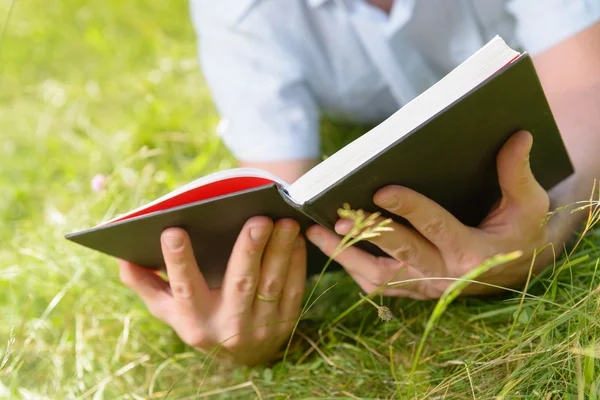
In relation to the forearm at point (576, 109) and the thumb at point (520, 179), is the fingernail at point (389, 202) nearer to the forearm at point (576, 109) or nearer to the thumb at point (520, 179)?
the thumb at point (520, 179)

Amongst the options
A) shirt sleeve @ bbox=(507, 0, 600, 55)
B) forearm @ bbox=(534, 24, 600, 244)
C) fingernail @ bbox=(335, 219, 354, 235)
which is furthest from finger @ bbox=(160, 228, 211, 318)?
shirt sleeve @ bbox=(507, 0, 600, 55)

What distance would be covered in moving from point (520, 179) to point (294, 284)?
404mm

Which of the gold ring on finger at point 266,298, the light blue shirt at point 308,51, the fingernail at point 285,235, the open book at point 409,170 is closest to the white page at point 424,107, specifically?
the open book at point 409,170

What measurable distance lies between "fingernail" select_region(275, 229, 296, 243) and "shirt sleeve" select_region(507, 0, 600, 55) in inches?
25.4

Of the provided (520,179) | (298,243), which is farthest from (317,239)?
(520,179)

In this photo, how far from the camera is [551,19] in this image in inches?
46.4

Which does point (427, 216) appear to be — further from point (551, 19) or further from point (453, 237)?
point (551, 19)

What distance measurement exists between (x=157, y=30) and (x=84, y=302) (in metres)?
1.39

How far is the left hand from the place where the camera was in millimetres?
846

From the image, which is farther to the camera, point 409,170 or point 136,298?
point 136,298

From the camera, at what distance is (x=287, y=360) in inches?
45.9

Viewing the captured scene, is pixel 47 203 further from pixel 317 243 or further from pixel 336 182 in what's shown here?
pixel 336 182

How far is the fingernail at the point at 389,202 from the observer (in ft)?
2.66

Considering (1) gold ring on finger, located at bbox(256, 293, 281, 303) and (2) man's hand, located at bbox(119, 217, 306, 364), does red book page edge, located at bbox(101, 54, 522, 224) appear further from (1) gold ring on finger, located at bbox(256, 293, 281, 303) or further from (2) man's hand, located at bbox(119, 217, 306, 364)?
(1) gold ring on finger, located at bbox(256, 293, 281, 303)
